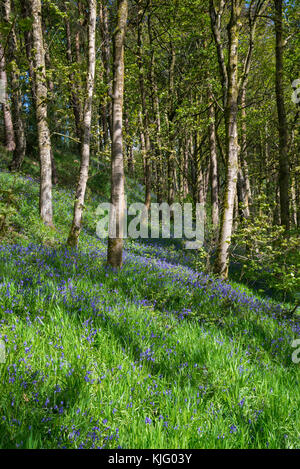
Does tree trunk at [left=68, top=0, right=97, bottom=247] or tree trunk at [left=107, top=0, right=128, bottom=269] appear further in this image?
tree trunk at [left=68, top=0, right=97, bottom=247]

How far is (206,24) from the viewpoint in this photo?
13891mm

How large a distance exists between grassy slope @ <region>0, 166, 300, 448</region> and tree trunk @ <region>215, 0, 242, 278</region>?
210 centimetres

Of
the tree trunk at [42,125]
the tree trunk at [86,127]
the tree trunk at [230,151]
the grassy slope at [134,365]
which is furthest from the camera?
the tree trunk at [42,125]

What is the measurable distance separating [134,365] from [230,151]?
6.22m

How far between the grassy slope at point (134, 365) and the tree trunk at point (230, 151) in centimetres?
210

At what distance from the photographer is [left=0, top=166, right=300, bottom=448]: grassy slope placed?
237 centimetres

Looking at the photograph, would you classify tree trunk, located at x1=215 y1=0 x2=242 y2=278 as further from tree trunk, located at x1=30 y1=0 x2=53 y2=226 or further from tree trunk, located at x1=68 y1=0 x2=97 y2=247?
tree trunk, located at x1=30 y1=0 x2=53 y2=226

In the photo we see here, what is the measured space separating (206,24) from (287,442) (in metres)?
16.4

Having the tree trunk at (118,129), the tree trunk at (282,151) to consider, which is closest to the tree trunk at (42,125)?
the tree trunk at (118,129)

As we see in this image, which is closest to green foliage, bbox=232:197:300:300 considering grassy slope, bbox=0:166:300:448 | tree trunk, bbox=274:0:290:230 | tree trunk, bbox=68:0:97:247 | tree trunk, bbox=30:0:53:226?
grassy slope, bbox=0:166:300:448

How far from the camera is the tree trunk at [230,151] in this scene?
768 cm

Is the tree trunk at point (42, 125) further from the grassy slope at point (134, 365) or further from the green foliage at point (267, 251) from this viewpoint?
the green foliage at point (267, 251)

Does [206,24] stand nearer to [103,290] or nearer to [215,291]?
[215,291]

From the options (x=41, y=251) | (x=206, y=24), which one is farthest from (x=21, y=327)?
(x=206, y=24)
